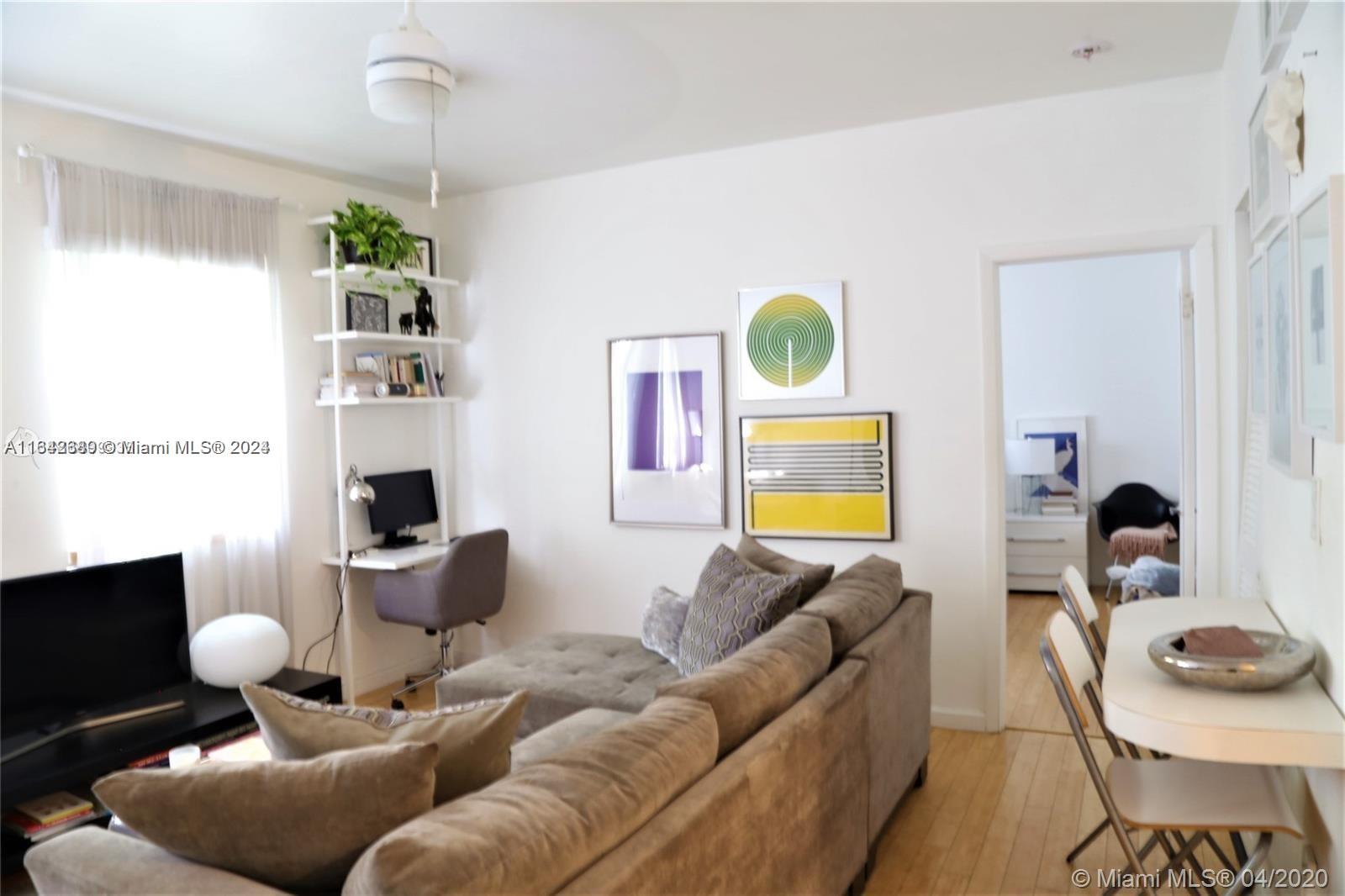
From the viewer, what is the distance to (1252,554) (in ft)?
10.0

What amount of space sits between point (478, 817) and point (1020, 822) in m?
2.45

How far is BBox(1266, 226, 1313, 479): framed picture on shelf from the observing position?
2.03m

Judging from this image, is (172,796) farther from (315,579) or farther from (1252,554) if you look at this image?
(315,579)

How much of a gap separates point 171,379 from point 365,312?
1.09 meters

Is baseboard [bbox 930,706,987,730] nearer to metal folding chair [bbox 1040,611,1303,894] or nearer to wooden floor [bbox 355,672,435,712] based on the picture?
metal folding chair [bbox 1040,611,1303,894]

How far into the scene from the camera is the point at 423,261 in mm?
5336

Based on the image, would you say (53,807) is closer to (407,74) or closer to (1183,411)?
(407,74)

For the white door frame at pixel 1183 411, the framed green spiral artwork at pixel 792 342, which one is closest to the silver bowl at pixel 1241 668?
the white door frame at pixel 1183 411

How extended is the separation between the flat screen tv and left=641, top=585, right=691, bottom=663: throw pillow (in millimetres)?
1888

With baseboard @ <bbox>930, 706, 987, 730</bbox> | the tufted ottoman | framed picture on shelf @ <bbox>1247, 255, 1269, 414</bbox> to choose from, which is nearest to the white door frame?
baseboard @ <bbox>930, 706, 987, 730</bbox>

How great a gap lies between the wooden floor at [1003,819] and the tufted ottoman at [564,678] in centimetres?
100

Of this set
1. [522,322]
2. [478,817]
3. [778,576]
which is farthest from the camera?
[522,322]

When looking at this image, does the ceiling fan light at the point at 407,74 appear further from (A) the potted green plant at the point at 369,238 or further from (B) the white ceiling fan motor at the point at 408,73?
(A) the potted green plant at the point at 369,238

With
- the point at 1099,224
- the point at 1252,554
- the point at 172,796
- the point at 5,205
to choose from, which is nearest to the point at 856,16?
the point at 1099,224
